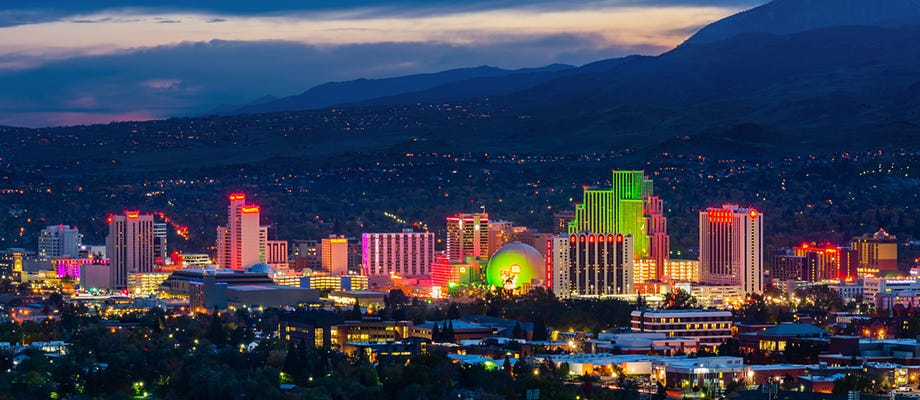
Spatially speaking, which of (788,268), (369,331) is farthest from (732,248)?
(369,331)

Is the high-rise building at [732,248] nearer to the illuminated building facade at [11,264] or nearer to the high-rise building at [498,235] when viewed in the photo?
the high-rise building at [498,235]

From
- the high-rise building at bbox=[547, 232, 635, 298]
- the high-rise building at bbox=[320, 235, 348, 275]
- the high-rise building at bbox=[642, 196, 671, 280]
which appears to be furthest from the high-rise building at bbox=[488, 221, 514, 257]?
the high-rise building at bbox=[547, 232, 635, 298]

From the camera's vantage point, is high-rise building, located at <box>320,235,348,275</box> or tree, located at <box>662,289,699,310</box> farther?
high-rise building, located at <box>320,235,348,275</box>

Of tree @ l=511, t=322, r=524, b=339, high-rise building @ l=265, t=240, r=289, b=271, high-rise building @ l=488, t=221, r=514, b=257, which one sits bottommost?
tree @ l=511, t=322, r=524, b=339

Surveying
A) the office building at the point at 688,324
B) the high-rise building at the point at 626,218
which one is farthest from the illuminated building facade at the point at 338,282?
the office building at the point at 688,324

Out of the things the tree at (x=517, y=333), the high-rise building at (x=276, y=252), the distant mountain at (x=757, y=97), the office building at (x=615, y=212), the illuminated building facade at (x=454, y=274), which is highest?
the distant mountain at (x=757, y=97)

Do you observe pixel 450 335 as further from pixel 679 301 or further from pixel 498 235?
pixel 498 235

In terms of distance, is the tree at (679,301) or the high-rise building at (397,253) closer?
the tree at (679,301)

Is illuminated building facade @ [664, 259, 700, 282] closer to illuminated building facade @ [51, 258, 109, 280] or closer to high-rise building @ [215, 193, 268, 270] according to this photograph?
high-rise building @ [215, 193, 268, 270]
